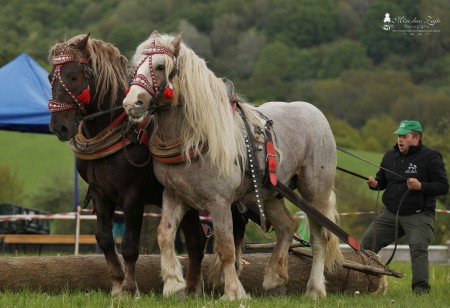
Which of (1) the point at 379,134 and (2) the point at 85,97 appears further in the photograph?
(1) the point at 379,134

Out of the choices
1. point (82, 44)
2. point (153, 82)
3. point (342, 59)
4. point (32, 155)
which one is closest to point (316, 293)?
point (153, 82)

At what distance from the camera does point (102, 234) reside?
799 cm

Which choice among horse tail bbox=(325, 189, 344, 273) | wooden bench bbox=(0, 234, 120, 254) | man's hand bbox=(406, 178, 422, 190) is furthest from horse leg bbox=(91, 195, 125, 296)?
wooden bench bbox=(0, 234, 120, 254)

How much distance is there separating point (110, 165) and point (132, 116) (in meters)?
0.92

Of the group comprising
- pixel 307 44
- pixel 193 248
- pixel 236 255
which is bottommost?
pixel 307 44

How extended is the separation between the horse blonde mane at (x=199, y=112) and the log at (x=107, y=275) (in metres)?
1.54

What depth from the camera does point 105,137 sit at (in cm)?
787

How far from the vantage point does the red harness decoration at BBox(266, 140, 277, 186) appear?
7.89 metres

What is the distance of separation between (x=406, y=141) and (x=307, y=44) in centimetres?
6723

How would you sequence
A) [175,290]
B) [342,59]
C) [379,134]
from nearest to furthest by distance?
[175,290], [379,134], [342,59]

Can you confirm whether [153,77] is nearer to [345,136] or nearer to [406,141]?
[406,141]

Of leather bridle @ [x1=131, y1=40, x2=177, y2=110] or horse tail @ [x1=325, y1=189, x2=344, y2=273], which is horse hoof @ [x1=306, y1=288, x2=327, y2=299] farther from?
leather bridle @ [x1=131, y1=40, x2=177, y2=110]

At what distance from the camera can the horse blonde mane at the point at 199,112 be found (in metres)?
7.43

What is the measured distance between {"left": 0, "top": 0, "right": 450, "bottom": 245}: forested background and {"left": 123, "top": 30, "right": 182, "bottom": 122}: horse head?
43026mm
